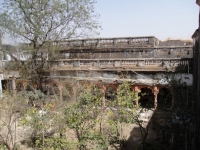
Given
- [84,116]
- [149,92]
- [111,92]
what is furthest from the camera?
[149,92]

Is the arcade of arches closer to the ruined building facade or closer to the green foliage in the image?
the ruined building facade

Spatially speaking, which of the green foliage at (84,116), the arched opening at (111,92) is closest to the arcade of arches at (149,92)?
the arched opening at (111,92)

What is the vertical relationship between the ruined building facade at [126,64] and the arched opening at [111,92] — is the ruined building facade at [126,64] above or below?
above

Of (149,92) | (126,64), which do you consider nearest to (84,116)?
(126,64)

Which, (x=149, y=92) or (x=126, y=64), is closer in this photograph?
(x=126, y=64)

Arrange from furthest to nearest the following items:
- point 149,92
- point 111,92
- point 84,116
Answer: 1. point 149,92
2. point 111,92
3. point 84,116

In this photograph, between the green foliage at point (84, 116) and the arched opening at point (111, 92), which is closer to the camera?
the green foliage at point (84, 116)

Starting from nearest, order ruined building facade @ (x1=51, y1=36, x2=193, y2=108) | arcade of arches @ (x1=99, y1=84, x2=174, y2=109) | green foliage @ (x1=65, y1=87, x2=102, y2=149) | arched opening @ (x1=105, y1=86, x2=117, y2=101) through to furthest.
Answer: green foliage @ (x1=65, y1=87, x2=102, y2=149) < arched opening @ (x1=105, y1=86, x2=117, y2=101) < arcade of arches @ (x1=99, y1=84, x2=174, y2=109) < ruined building facade @ (x1=51, y1=36, x2=193, y2=108)

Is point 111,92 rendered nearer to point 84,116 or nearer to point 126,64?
point 126,64

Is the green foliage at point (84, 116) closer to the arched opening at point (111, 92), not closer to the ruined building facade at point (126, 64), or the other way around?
the arched opening at point (111, 92)

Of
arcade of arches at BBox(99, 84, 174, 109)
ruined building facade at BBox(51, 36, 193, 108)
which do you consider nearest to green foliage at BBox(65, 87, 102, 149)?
arcade of arches at BBox(99, 84, 174, 109)

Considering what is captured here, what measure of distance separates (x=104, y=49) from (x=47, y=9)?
559cm

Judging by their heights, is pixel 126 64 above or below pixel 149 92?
above

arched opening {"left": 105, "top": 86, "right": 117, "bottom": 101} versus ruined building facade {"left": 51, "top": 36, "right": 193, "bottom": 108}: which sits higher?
ruined building facade {"left": 51, "top": 36, "right": 193, "bottom": 108}
